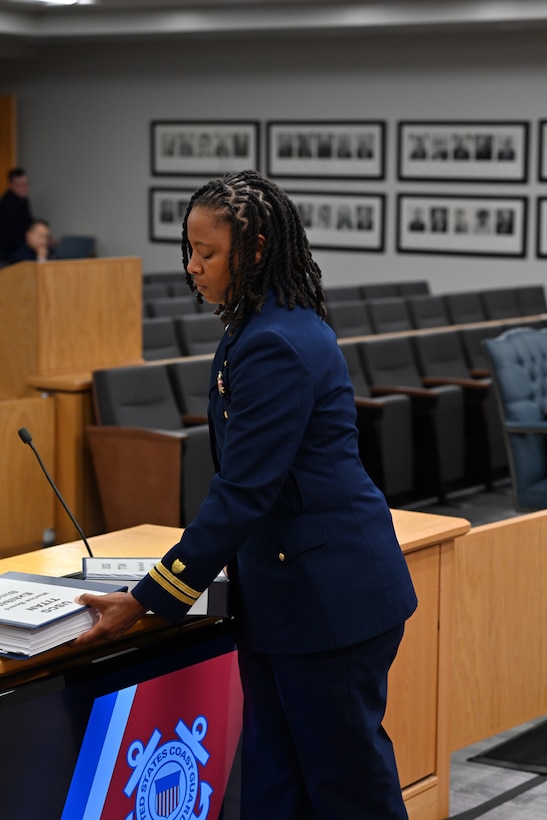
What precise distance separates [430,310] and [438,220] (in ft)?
9.35

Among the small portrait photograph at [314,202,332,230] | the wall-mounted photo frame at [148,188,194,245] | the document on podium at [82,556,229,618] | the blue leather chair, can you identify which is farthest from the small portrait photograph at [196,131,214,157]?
the document on podium at [82,556,229,618]

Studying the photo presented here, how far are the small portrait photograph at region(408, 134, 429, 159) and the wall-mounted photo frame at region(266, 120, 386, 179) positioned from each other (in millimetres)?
316

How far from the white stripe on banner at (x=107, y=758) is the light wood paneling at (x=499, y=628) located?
117 centimetres

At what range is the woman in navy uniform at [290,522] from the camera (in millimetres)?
1925

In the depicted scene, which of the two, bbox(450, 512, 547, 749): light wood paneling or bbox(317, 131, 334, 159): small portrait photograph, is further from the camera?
bbox(317, 131, 334, 159): small portrait photograph

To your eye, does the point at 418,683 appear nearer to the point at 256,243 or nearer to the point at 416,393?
the point at 256,243

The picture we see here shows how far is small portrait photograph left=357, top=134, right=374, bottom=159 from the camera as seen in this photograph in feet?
40.5

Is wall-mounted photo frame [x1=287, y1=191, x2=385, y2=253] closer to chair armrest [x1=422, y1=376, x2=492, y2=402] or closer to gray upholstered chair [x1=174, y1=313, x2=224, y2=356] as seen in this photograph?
gray upholstered chair [x1=174, y1=313, x2=224, y2=356]

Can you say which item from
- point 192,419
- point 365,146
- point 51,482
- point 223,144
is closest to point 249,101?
point 223,144

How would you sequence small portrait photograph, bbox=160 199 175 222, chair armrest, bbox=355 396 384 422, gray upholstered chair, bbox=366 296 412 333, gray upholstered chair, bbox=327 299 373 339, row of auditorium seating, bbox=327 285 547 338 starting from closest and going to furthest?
chair armrest, bbox=355 396 384 422 → gray upholstered chair, bbox=327 299 373 339 → row of auditorium seating, bbox=327 285 547 338 → gray upholstered chair, bbox=366 296 412 333 → small portrait photograph, bbox=160 199 175 222

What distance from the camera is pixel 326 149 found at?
41.5 feet

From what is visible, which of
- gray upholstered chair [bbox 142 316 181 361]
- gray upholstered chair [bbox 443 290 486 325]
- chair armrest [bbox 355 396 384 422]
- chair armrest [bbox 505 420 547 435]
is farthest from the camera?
gray upholstered chair [bbox 443 290 486 325]

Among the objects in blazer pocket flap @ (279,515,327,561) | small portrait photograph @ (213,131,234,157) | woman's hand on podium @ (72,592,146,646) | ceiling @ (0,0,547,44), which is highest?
ceiling @ (0,0,547,44)

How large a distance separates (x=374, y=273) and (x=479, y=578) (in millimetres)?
9574
